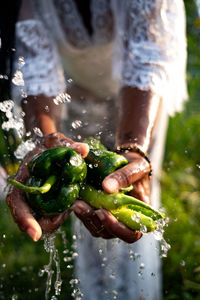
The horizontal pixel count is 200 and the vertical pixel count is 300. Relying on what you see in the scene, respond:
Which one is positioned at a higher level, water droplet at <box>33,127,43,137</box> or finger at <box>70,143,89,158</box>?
finger at <box>70,143,89,158</box>

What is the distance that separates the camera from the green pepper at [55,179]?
1202 mm

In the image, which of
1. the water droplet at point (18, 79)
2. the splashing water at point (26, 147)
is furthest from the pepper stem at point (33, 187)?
the water droplet at point (18, 79)

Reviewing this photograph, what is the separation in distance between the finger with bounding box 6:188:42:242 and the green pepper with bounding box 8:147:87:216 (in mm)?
28

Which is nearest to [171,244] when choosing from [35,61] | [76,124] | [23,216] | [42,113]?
[76,124]

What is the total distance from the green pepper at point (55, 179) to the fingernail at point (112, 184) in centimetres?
9

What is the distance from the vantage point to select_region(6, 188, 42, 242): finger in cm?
113

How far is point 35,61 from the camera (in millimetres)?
1752

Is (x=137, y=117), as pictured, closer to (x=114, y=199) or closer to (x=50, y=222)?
(x=114, y=199)

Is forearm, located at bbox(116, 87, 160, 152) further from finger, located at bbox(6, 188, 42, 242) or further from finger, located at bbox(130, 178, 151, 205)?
finger, located at bbox(6, 188, 42, 242)

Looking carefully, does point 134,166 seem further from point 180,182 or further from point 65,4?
point 180,182

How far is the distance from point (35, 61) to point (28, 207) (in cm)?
74

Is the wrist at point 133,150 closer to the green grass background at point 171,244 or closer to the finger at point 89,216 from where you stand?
the finger at point 89,216

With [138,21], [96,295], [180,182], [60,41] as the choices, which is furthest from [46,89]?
[180,182]

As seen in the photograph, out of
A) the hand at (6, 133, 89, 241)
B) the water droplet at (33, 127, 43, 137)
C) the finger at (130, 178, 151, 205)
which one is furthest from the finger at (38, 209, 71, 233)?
the water droplet at (33, 127, 43, 137)
